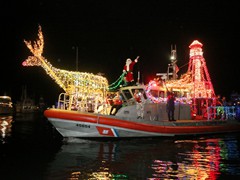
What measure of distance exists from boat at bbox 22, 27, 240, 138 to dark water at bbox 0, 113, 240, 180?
2.49 feet

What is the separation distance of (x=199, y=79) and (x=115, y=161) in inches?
434

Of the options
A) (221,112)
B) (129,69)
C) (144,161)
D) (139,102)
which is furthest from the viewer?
(221,112)

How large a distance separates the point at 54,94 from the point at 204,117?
6525 cm

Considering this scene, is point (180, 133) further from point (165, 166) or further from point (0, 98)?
point (0, 98)

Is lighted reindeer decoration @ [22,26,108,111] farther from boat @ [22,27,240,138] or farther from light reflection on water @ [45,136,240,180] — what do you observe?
light reflection on water @ [45,136,240,180]

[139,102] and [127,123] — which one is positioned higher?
[139,102]

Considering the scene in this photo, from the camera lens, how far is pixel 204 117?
1802 centimetres

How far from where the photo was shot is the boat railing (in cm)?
1785

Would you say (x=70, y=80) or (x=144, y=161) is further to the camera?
(x=70, y=80)

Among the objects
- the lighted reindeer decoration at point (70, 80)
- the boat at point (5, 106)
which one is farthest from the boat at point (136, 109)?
the boat at point (5, 106)

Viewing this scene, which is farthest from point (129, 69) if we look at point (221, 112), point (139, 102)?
point (221, 112)

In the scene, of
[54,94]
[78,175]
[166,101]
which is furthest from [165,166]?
[54,94]

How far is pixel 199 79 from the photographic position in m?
18.6

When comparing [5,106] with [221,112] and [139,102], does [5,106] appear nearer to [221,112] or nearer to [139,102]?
[139,102]
